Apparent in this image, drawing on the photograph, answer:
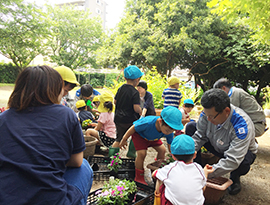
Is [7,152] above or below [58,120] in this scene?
below

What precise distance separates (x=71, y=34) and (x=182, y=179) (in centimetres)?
2830

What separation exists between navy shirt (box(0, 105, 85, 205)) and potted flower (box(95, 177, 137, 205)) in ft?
2.54

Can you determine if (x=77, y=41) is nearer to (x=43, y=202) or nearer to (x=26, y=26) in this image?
(x=26, y=26)

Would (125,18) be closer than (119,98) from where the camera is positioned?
No

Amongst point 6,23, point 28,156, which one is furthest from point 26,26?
point 28,156

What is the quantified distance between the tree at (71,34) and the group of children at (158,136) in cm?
2519

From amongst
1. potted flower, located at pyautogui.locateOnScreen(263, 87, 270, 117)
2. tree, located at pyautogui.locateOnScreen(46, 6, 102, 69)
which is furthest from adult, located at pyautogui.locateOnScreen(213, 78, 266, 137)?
tree, located at pyautogui.locateOnScreen(46, 6, 102, 69)

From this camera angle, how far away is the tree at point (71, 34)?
2706 centimetres

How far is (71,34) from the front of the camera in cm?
2708

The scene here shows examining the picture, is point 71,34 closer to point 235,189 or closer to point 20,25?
point 20,25

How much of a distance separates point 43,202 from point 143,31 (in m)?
9.79

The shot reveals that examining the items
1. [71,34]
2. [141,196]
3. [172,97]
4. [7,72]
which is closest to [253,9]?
[172,97]

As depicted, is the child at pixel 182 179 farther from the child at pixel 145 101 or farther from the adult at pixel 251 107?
the child at pixel 145 101

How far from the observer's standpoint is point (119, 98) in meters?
3.51
